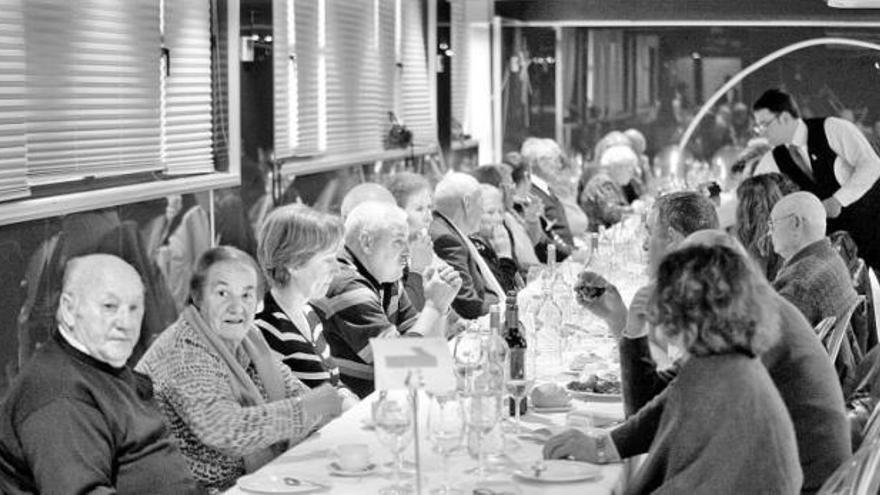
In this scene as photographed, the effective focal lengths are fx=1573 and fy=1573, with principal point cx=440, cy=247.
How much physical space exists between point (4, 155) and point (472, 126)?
8.17 meters

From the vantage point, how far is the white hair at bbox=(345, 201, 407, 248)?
589 cm

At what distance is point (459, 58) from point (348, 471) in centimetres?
906

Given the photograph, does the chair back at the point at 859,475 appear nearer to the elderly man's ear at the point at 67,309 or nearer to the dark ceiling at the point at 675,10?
the elderly man's ear at the point at 67,309

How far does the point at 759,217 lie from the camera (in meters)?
6.93

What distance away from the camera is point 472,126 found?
523 inches

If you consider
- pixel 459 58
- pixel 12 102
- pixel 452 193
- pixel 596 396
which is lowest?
pixel 596 396

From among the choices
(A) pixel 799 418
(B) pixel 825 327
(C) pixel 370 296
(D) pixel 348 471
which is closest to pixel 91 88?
(C) pixel 370 296

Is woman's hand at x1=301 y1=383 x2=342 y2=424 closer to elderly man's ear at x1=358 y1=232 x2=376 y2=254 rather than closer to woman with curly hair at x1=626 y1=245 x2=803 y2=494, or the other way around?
woman with curly hair at x1=626 y1=245 x2=803 y2=494

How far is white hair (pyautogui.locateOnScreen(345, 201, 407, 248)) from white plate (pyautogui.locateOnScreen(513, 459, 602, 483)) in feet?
7.03

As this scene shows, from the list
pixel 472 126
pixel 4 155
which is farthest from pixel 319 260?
pixel 472 126

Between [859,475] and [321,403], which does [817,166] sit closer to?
[321,403]

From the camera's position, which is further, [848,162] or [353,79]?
[353,79]

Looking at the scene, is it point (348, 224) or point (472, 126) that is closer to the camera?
point (348, 224)

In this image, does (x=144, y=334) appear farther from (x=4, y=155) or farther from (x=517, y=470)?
(x=517, y=470)
